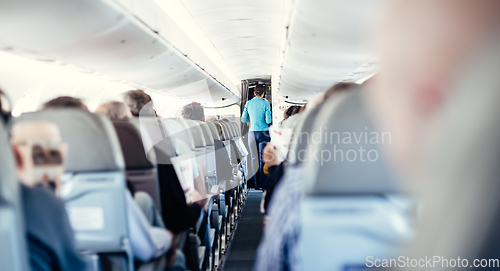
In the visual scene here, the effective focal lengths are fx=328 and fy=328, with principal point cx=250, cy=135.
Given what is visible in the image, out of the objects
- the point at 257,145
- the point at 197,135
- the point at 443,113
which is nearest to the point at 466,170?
the point at 443,113

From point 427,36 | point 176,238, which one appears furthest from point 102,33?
point 427,36

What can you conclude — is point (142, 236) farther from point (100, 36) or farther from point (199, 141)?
point (100, 36)

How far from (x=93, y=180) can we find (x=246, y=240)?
3.18 m

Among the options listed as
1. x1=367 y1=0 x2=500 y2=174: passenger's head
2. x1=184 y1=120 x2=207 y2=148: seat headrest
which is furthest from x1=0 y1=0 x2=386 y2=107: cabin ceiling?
x1=184 y1=120 x2=207 y2=148: seat headrest

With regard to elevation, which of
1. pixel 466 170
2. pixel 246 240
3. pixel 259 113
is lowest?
pixel 246 240

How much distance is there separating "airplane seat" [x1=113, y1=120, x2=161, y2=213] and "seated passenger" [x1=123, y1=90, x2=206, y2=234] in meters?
0.13

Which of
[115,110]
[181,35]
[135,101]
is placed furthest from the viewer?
[181,35]

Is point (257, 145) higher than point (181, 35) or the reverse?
the reverse

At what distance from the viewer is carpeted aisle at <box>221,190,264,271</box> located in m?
3.54

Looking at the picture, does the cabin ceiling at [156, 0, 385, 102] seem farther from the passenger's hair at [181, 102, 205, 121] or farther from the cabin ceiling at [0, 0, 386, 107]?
the passenger's hair at [181, 102, 205, 121]

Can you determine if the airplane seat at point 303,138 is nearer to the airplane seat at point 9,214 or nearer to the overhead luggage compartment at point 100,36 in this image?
the airplane seat at point 9,214

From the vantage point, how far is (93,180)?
1430mm

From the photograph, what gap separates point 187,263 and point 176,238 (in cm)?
29

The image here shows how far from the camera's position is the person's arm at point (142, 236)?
5.05ft
